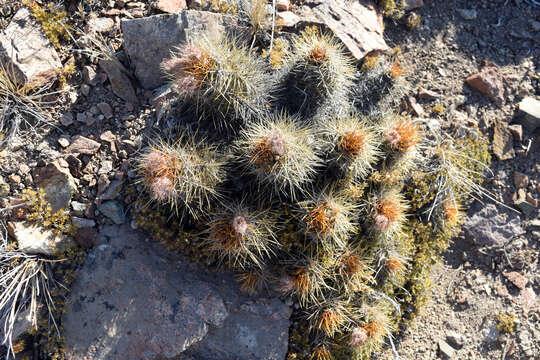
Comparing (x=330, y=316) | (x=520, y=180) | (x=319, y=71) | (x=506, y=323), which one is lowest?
(x=506, y=323)

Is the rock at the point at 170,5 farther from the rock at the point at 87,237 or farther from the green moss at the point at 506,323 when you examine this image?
the green moss at the point at 506,323

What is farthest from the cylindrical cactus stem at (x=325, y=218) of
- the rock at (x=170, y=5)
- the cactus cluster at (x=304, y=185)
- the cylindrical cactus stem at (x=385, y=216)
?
the rock at (x=170, y=5)

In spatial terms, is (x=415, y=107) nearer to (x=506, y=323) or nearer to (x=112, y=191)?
(x=506, y=323)

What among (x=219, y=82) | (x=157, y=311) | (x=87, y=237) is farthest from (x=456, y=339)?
(x=87, y=237)

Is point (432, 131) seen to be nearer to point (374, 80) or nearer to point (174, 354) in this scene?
point (374, 80)

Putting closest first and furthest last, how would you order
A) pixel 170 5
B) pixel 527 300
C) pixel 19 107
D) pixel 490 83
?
pixel 19 107 < pixel 170 5 < pixel 527 300 < pixel 490 83

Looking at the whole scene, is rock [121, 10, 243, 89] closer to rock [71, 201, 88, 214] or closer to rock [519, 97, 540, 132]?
rock [71, 201, 88, 214]
